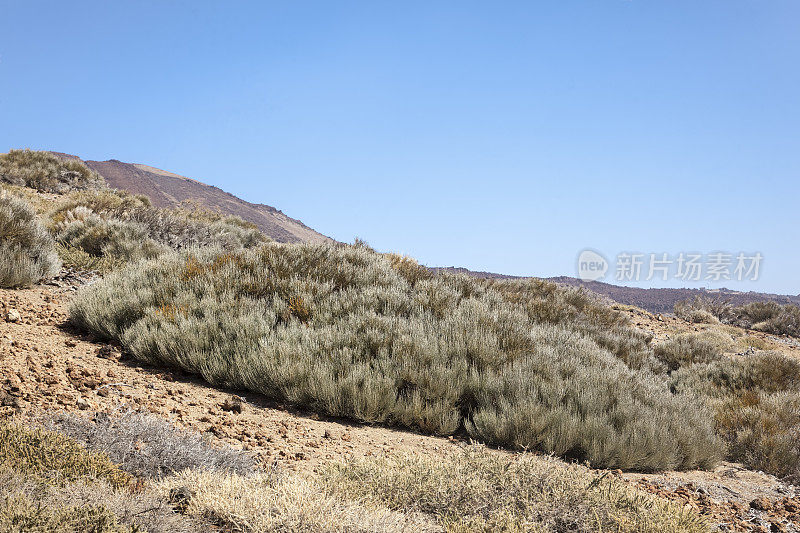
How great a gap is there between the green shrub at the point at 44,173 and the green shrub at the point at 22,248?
11.9m

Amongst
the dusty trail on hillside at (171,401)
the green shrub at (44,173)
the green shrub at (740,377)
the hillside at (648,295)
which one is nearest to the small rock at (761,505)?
the dusty trail on hillside at (171,401)

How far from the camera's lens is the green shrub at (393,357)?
15.8ft

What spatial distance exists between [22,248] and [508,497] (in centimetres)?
872

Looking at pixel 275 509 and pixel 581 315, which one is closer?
pixel 275 509

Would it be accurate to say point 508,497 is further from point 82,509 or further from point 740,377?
point 740,377

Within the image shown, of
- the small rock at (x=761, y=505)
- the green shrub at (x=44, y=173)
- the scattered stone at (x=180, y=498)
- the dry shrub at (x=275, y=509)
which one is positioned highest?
the green shrub at (x=44, y=173)

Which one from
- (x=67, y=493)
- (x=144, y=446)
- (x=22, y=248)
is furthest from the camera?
(x=22, y=248)

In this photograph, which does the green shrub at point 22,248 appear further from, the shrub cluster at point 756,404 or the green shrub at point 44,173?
the green shrub at point 44,173

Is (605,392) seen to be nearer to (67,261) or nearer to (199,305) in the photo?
(199,305)

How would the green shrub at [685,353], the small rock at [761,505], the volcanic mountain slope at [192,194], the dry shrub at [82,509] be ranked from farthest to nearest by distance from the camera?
1. the volcanic mountain slope at [192,194]
2. the green shrub at [685,353]
3. the small rock at [761,505]
4. the dry shrub at [82,509]

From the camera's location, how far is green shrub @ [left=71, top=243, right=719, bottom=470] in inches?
189

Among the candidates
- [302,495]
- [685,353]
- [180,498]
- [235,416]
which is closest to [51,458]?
[180,498]

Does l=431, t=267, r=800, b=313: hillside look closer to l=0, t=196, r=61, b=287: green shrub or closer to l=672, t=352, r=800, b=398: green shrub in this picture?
l=672, t=352, r=800, b=398: green shrub

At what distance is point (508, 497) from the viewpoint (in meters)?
2.87
